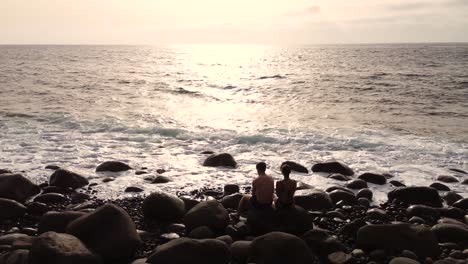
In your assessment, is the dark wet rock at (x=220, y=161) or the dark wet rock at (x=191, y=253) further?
the dark wet rock at (x=220, y=161)

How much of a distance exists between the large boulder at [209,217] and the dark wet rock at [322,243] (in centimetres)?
157

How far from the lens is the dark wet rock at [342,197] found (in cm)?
1059

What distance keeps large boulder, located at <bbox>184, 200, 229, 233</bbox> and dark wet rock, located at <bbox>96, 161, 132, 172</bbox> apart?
4.97m

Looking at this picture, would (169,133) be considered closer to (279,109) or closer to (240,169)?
(240,169)

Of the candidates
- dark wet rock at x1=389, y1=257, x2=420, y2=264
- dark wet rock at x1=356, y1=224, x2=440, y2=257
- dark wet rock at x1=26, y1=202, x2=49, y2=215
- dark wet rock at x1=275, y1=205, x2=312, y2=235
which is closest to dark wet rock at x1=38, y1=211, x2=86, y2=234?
dark wet rock at x1=26, y1=202, x2=49, y2=215

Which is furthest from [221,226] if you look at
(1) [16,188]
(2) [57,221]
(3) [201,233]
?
(1) [16,188]

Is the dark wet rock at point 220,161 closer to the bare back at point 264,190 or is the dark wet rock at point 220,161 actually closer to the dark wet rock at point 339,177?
the dark wet rock at point 339,177

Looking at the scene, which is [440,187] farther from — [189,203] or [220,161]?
[189,203]

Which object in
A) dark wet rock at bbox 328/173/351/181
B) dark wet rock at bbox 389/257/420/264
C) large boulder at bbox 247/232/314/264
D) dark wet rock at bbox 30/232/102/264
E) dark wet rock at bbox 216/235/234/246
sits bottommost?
dark wet rock at bbox 328/173/351/181

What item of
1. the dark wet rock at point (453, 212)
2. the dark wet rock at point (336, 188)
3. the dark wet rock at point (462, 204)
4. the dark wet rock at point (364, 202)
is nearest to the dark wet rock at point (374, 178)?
the dark wet rock at point (336, 188)

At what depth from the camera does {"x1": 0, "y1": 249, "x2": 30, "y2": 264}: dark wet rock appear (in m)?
6.61

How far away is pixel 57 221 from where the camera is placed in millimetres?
8102

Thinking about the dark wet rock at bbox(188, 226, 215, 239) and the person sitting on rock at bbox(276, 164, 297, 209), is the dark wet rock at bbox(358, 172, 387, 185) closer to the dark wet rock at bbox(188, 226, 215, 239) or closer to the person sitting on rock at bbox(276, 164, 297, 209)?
the person sitting on rock at bbox(276, 164, 297, 209)

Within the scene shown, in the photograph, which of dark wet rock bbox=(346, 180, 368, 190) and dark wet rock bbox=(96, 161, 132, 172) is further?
dark wet rock bbox=(96, 161, 132, 172)
